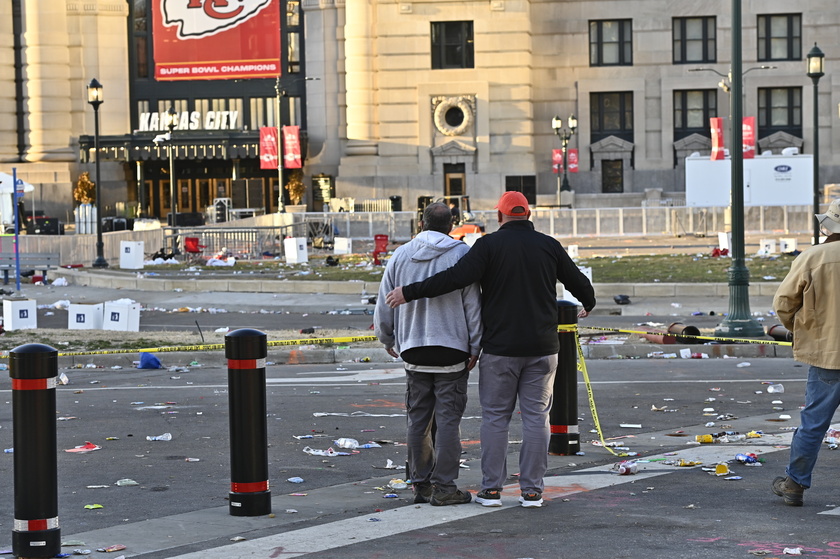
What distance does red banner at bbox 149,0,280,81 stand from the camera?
68.8 metres

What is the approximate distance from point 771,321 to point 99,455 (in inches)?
560

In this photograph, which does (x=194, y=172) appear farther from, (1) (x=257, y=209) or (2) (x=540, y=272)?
(2) (x=540, y=272)

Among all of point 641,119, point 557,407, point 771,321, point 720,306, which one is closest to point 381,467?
point 557,407

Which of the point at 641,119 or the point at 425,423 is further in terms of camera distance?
the point at 641,119

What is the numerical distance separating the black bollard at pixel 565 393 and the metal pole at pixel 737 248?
30.0ft

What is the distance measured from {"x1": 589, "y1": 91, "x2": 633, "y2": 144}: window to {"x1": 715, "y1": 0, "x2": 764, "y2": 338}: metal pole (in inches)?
1941

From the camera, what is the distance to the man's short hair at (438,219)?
885 centimetres

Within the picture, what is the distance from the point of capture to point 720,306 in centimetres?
2547

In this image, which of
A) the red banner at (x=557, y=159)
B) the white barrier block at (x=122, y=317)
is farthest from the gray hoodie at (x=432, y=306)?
the red banner at (x=557, y=159)

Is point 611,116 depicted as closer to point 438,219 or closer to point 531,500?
point 438,219

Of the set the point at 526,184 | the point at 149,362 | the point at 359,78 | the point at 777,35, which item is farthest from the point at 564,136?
the point at 149,362

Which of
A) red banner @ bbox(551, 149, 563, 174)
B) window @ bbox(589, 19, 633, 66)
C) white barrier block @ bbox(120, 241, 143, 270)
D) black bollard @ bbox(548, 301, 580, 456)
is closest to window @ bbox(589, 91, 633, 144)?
window @ bbox(589, 19, 633, 66)

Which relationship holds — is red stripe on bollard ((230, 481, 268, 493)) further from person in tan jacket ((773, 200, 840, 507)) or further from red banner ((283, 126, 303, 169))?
red banner ((283, 126, 303, 169))

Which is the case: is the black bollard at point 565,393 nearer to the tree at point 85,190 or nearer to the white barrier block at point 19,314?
the white barrier block at point 19,314
